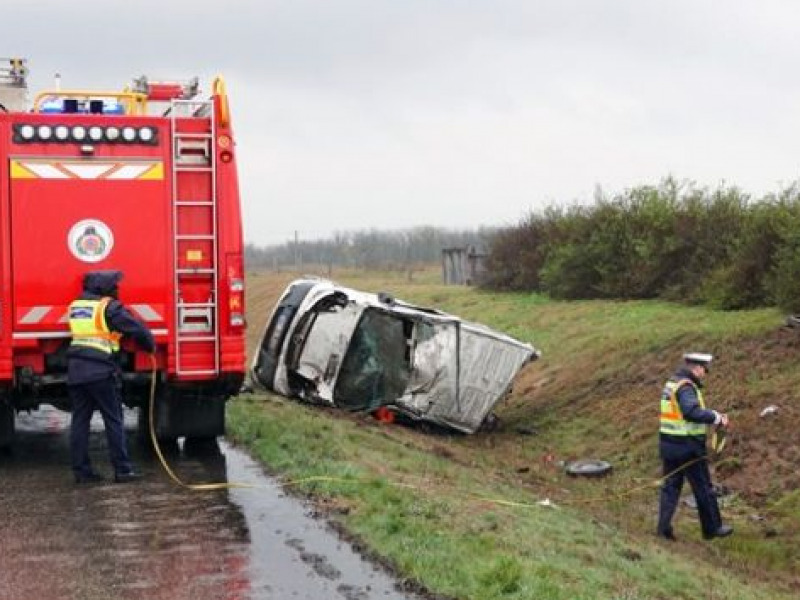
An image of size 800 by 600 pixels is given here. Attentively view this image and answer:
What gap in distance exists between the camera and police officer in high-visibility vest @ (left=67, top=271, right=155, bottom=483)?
8984 millimetres

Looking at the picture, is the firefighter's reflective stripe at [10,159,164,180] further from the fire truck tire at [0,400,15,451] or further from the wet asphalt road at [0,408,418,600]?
the wet asphalt road at [0,408,418,600]

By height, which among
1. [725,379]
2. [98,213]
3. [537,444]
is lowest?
[537,444]

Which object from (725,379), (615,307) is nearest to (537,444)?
(725,379)

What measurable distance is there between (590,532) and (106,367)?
407 centimetres

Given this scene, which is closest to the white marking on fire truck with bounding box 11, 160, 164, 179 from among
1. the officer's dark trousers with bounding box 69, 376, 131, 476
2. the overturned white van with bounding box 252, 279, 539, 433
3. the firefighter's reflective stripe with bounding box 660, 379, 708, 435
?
the officer's dark trousers with bounding box 69, 376, 131, 476

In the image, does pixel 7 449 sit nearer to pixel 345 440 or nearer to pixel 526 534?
pixel 345 440

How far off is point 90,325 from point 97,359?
281 mm

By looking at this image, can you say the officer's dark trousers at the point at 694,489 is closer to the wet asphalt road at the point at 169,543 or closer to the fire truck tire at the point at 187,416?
the wet asphalt road at the point at 169,543

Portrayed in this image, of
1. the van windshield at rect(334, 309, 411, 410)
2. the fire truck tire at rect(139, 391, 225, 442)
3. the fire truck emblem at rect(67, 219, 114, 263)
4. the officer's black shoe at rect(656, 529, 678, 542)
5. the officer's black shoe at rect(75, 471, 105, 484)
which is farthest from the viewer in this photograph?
the van windshield at rect(334, 309, 411, 410)

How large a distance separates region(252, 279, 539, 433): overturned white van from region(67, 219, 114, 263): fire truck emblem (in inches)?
198

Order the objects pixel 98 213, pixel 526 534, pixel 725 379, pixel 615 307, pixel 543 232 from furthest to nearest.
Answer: pixel 543 232, pixel 615 307, pixel 725 379, pixel 98 213, pixel 526 534

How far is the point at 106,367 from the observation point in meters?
9.06

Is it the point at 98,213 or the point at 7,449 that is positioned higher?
the point at 98,213

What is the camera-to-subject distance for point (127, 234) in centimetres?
963
